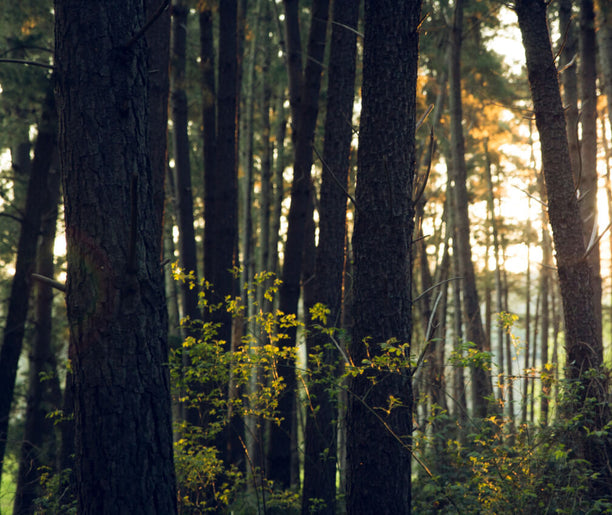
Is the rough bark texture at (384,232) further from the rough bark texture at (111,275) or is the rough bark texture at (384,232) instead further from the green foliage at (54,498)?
the green foliage at (54,498)

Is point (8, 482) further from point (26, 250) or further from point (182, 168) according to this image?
point (182, 168)

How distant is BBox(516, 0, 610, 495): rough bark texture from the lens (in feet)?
18.9

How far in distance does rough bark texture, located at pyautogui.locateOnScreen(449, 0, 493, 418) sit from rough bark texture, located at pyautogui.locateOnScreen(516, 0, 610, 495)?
4.45 meters

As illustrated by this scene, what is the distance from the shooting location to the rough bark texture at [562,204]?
576cm

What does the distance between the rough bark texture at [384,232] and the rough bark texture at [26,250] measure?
20.9 feet

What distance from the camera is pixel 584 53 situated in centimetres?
944

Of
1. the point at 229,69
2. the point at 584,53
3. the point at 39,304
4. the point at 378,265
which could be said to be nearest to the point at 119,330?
the point at 378,265

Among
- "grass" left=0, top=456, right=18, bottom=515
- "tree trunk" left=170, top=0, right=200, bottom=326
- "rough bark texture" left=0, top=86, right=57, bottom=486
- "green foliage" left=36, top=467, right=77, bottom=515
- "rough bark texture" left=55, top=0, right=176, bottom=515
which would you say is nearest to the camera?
"rough bark texture" left=55, top=0, right=176, bottom=515

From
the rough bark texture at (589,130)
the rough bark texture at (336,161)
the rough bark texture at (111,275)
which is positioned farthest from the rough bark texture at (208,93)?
the rough bark texture at (589,130)

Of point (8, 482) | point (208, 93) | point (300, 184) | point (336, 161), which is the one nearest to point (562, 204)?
point (336, 161)

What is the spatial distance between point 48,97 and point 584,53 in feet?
28.5

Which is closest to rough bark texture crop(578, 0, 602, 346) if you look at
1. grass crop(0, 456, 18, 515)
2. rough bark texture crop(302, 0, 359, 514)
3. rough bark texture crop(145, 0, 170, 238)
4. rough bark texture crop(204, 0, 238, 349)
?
rough bark texture crop(302, 0, 359, 514)

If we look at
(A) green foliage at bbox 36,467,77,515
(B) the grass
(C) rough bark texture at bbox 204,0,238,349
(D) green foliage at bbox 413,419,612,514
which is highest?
(C) rough bark texture at bbox 204,0,238,349

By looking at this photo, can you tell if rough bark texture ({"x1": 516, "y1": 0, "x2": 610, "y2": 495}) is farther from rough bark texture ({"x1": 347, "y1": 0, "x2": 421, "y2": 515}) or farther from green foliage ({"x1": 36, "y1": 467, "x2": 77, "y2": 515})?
green foliage ({"x1": 36, "y1": 467, "x2": 77, "y2": 515})
